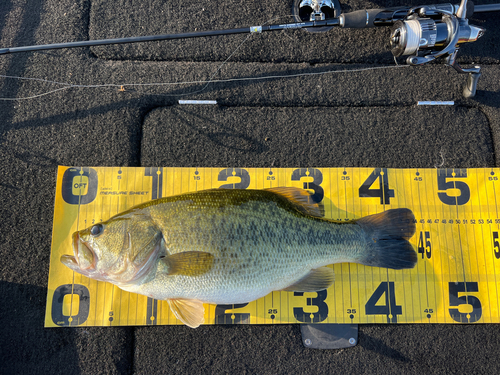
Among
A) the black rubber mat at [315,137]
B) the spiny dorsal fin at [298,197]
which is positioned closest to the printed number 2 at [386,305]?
the spiny dorsal fin at [298,197]

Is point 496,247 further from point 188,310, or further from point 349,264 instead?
point 188,310

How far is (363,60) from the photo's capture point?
2.88m

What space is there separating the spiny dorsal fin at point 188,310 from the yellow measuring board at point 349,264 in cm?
→ 29

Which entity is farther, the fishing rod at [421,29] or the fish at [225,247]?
the fishing rod at [421,29]

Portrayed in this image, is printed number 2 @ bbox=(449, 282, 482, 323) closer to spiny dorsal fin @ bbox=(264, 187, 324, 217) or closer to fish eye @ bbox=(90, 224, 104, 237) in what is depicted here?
spiny dorsal fin @ bbox=(264, 187, 324, 217)

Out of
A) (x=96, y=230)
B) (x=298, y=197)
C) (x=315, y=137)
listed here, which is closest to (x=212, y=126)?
(x=315, y=137)

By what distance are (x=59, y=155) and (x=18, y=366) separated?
175 cm

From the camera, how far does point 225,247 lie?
2.03 meters

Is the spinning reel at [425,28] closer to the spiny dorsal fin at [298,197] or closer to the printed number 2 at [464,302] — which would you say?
the spiny dorsal fin at [298,197]

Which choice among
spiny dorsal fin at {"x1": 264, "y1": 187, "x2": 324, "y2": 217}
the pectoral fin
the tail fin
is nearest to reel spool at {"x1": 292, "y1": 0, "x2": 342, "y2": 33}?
spiny dorsal fin at {"x1": 264, "y1": 187, "x2": 324, "y2": 217}

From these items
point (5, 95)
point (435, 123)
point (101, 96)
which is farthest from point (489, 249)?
point (5, 95)

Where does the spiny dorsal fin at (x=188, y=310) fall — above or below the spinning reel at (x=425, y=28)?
below

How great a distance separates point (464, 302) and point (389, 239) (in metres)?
0.90

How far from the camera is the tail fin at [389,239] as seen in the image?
2.26 meters
